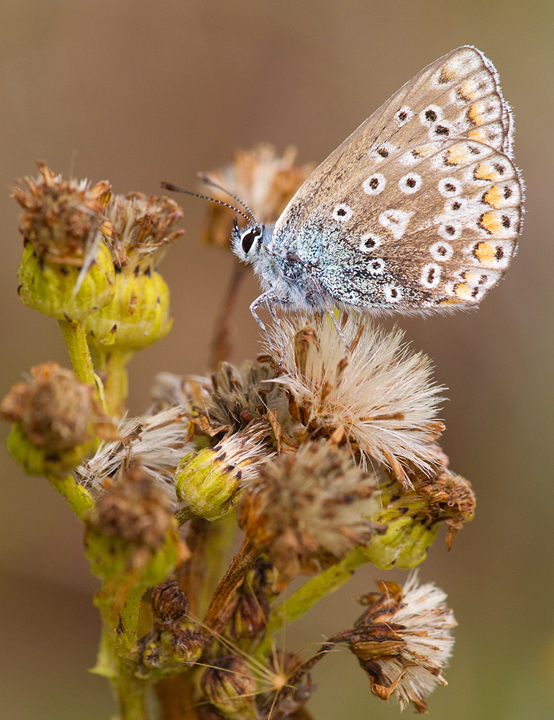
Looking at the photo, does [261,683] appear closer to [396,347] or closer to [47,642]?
[396,347]

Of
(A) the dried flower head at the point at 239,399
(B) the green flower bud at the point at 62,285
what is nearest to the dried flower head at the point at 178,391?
(A) the dried flower head at the point at 239,399

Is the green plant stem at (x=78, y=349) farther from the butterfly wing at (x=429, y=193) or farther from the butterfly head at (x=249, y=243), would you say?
the butterfly wing at (x=429, y=193)

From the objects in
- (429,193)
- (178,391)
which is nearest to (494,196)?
(429,193)

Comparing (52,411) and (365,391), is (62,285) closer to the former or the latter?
(52,411)

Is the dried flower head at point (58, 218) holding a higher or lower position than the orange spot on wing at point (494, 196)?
lower

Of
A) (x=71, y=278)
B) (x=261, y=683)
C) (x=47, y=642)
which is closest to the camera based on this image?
(x=71, y=278)

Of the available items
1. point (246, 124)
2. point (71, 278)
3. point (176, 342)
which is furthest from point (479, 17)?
point (71, 278)
